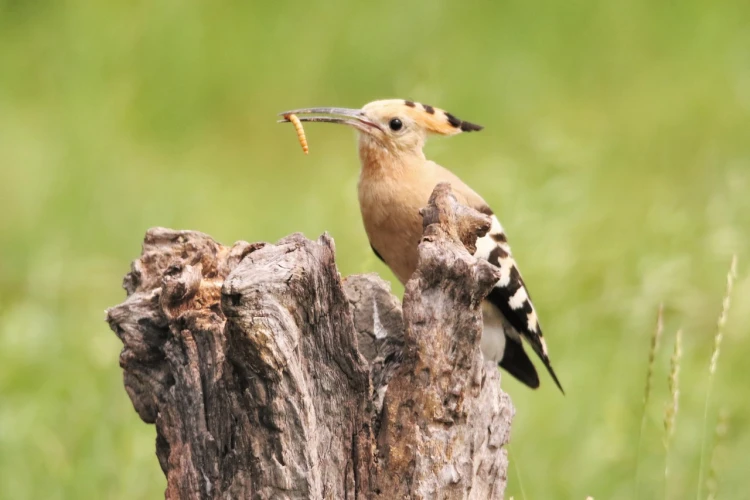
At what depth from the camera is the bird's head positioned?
2.95 m

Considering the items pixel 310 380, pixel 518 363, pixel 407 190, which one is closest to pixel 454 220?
pixel 310 380

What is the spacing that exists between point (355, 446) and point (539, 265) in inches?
79.8

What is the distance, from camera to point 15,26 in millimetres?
5844

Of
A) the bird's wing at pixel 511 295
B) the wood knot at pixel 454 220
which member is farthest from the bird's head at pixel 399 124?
the wood knot at pixel 454 220

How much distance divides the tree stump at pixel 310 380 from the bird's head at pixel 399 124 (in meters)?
0.99

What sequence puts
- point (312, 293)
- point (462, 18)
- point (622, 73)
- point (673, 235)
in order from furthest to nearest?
point (622, 73) < point (462, 18) < point (673, 235) < point (312, 293)

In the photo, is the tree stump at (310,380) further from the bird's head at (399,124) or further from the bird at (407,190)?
the bird's head at (399,124)

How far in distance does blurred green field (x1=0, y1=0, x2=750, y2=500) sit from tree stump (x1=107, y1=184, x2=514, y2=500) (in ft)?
3.26

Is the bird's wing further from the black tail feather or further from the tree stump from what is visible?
the tree stump

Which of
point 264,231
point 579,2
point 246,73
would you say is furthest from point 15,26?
point 579,2

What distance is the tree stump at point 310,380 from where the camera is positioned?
1803 mm

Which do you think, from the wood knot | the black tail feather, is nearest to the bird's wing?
the black tail feather

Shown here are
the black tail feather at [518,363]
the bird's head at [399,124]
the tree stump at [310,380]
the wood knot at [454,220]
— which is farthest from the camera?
the black tail feather at [518,363]

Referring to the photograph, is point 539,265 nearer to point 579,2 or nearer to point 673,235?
point 673,235
